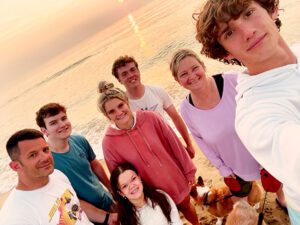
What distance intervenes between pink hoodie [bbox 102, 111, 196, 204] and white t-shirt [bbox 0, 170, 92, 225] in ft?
1.99

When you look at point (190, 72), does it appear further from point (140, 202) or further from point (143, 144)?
point (140, 202)

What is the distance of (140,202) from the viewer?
126 inches

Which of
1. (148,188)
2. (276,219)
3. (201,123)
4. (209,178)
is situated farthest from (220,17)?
(209,178)

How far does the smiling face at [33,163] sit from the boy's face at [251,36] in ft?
6.83

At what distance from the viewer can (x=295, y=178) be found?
1101 millimetres

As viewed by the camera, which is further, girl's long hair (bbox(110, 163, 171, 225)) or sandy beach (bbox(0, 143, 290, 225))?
sandy beach (bbox(0, 143, 290, 225))

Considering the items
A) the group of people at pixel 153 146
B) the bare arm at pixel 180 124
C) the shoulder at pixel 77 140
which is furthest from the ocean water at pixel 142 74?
the group of people at pixel 153 146

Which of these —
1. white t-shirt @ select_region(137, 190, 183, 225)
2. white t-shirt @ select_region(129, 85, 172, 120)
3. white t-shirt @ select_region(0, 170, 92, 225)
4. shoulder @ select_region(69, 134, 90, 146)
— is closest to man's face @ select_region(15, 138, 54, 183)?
white t-shirt @ select_region(0, 170, 92, 225)

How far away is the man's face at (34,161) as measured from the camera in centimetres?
280

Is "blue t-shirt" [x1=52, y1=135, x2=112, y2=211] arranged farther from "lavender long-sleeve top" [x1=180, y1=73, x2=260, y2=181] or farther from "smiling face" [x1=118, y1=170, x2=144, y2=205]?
"lavender long-sleeve top" [x1=180, y1=73, x2=260, y2=181]

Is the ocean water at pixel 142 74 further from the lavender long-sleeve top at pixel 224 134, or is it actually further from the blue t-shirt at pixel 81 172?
the lavender long-sleeve top at pixel 224 134

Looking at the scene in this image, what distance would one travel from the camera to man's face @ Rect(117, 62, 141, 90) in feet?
13.2

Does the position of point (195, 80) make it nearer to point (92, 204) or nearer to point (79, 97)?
point (92, 204)

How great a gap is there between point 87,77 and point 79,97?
4894 millimetres
